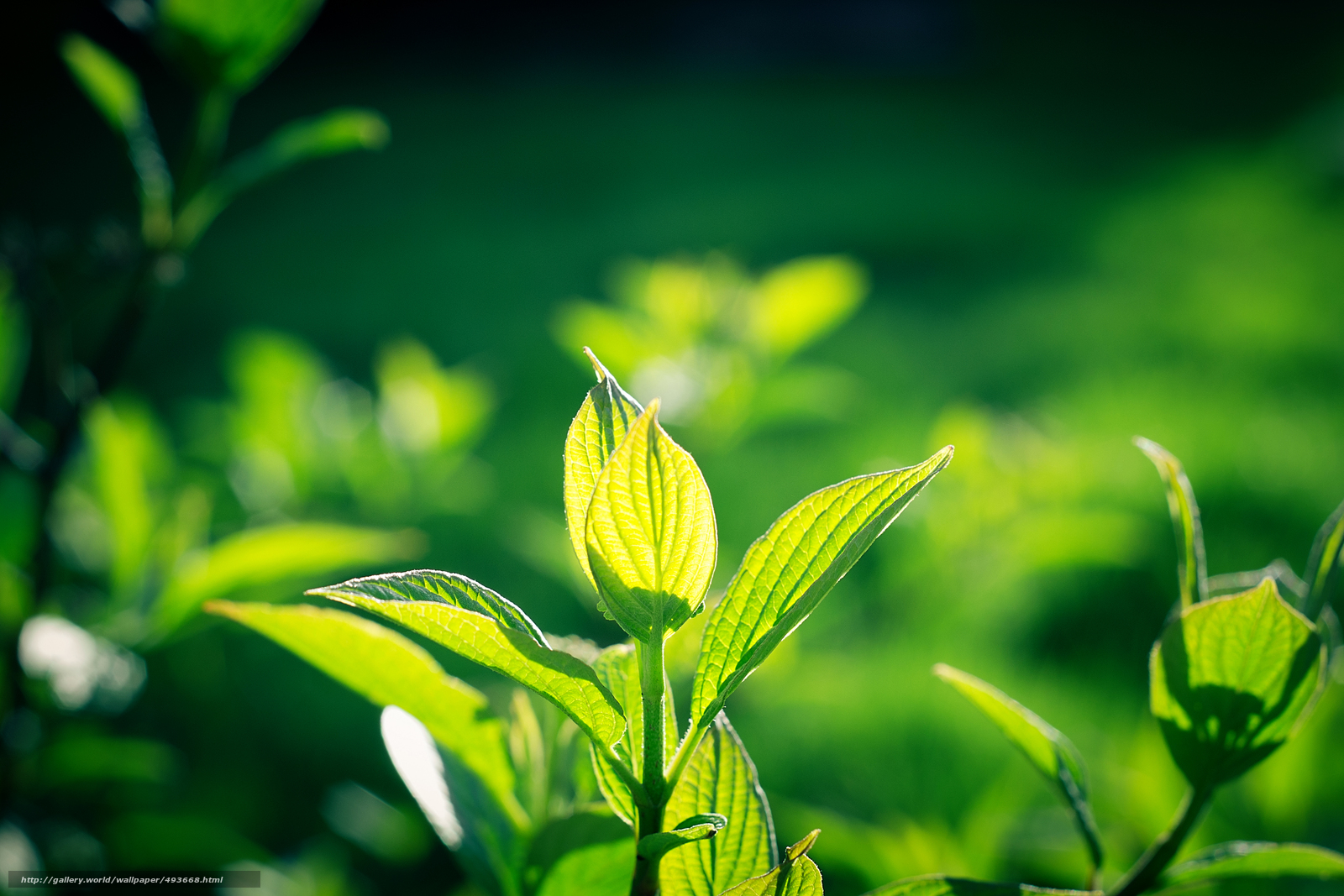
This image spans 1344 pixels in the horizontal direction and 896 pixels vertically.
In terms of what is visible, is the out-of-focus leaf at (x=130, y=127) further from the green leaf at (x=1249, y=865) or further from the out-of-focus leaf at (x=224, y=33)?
the green leaf at (x=1249, y=865)

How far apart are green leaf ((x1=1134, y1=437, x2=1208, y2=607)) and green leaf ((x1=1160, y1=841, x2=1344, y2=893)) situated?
0.38 ft

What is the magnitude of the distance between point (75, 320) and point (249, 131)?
2190mm

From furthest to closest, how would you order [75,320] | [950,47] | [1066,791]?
[950,47] < [75,320] < [1066,791]

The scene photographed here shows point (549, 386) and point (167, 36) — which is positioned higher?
point (549, 386)

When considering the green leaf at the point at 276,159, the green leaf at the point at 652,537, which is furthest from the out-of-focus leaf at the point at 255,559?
the green leaf at the point at 652,537

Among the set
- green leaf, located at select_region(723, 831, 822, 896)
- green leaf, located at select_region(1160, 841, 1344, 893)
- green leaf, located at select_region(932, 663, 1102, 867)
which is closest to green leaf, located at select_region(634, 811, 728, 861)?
green leaf, located at select_region(723, 831, 822, 896)

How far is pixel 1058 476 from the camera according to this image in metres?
1.00

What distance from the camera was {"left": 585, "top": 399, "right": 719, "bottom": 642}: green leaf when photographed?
0.87 feet

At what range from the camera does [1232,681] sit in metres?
0.32

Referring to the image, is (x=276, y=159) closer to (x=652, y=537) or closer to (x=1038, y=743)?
(x=652, y=537)

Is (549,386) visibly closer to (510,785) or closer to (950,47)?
(510,785)

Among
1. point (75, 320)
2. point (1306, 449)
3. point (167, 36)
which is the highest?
point (75, 320)

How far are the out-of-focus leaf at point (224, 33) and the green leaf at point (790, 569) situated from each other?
0.52 meters

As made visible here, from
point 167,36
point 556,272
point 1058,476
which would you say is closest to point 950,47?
point 556,272
